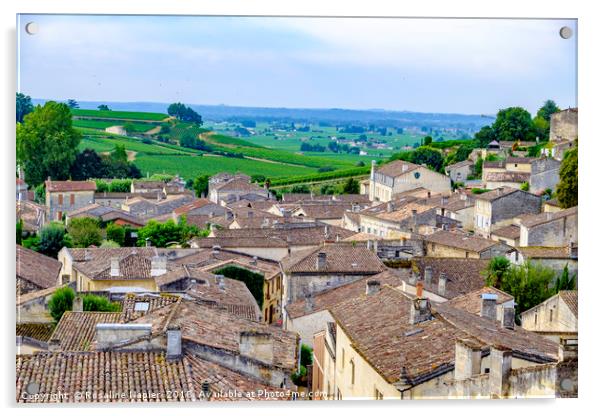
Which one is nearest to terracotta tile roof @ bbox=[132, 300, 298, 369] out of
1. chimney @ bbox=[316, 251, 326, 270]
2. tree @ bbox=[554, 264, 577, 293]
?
tree @ bbox=[554, 264, 577, 293]

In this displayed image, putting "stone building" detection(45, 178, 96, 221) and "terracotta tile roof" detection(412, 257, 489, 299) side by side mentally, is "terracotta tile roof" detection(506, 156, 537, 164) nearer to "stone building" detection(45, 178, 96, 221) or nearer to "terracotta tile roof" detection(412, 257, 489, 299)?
"stone building" detection(45, 178, 96, 221)

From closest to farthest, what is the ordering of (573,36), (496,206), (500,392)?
(500,392)
(573,36)
(496,206)

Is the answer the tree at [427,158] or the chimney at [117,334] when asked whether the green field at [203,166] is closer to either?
the tree at [427,158]

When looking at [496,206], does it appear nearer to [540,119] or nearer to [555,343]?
[540,119]

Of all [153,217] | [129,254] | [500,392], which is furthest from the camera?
[153,217]

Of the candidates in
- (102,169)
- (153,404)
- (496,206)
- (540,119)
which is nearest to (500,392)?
(153,404)

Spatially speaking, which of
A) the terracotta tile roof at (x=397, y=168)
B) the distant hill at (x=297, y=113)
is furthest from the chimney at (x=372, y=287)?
the terracotta tile roof at (x=397, y=168)
